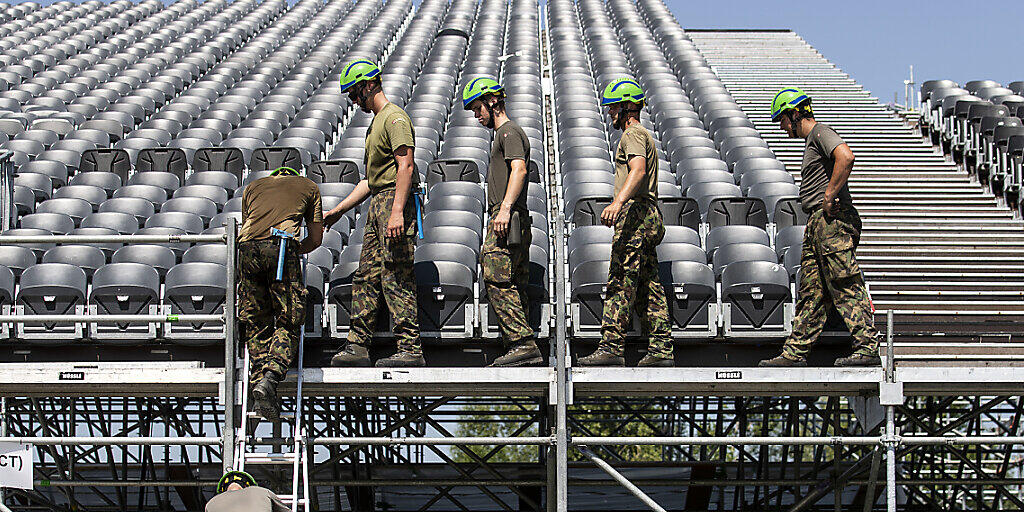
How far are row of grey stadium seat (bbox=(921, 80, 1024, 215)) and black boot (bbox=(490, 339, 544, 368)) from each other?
7407mm

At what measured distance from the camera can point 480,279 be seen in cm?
859

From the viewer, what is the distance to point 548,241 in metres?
9.84

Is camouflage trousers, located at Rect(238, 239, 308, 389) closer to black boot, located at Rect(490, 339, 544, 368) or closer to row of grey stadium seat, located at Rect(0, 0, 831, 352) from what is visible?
row of grey stadium seat, located at Rect(0, 0, 831, 352)

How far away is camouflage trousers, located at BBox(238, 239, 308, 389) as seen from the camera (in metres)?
7.41

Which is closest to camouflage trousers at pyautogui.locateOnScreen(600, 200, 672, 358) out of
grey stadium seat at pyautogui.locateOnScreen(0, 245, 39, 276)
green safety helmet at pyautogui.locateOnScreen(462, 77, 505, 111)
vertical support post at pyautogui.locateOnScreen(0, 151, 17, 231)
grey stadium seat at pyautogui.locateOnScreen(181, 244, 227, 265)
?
green safety helmet at pyautogui.locateOnScreen(462, 77, 505, 111)

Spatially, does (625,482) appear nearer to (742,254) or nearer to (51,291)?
(742,254)

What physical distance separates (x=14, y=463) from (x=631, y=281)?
387cm

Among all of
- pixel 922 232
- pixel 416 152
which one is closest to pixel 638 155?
pixel 922 232

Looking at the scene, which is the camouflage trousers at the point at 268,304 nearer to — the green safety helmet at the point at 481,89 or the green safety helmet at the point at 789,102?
the green safety helmet at the point at 481,89

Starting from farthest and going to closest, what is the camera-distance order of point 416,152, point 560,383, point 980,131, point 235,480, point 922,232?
point 980,131 → point 416,152 → point 922,232 → point 560,383 → point 235,480

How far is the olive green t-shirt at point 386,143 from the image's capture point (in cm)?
760

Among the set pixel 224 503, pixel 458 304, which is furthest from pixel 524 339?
pixel 224 503

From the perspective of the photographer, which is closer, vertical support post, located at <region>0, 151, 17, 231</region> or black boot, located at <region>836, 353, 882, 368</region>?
black boot, located at <region>836, 353, 882, 368</region>

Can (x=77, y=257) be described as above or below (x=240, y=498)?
above
